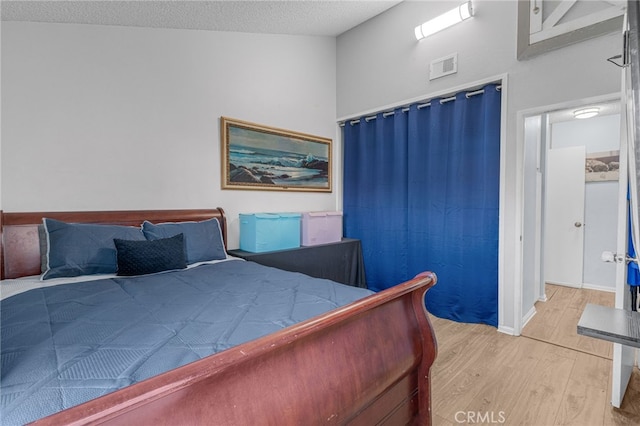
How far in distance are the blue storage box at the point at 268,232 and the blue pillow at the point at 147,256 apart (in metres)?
0.89

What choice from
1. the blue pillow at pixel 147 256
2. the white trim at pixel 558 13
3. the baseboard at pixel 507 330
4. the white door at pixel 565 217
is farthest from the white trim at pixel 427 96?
the blue pillow at pixel 147 256

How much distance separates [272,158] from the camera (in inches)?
135

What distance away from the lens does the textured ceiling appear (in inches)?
81.1

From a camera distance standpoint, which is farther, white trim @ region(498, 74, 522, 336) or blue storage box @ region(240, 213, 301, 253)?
blue storage box @ region(240, 213, 301, 253)

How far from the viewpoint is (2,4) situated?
190 cm

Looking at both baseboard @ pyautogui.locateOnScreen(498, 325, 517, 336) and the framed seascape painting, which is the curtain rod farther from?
baseboard @ pyautogui.locateOnScreen(498, 325, 517, 336)

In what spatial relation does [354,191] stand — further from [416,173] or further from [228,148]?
[228,148]

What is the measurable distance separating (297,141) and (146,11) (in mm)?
1829

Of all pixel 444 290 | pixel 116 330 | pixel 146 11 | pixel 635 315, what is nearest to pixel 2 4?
pixel 146 11

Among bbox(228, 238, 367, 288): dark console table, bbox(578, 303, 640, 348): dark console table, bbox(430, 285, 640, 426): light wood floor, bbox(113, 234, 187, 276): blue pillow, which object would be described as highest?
bbox(113, 234, 187, 276): blue pillow

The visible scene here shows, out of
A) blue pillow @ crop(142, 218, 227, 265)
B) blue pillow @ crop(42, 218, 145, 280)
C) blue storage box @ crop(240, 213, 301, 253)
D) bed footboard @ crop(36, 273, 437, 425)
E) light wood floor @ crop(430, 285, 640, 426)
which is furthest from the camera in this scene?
blue storage box @ crop(240, 213, 301, 253)

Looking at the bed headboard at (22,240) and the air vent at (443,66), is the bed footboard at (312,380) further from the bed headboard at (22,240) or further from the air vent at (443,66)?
the air vent at (443,66)

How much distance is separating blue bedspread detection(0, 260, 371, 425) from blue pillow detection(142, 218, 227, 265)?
47 centimetres

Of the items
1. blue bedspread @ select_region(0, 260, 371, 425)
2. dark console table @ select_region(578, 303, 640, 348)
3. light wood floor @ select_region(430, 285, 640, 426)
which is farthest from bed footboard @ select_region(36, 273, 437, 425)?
light wood floor @ select_region(430, 285, 640, 426)
